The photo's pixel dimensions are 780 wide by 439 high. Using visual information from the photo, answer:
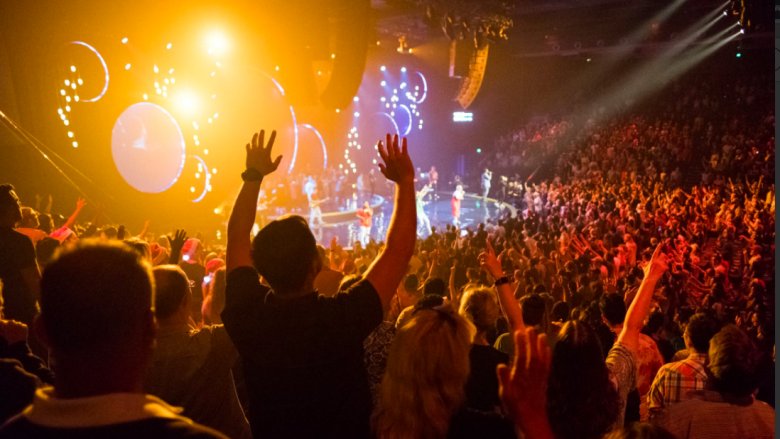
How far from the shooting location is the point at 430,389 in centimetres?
170

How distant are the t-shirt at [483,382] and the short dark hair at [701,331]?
1.17m

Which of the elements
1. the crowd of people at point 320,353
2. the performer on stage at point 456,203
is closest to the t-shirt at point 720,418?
the crowd of people at point 320,353

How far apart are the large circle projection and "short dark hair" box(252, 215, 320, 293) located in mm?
10477

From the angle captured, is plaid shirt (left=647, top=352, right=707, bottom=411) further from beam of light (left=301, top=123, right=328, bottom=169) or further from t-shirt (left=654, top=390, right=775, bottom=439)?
beam of light (left=301, top=123, right=328, bottom=169)

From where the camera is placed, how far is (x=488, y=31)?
1462 centimetres

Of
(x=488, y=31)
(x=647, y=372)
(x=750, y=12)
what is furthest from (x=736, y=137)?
(x=647, y=372)

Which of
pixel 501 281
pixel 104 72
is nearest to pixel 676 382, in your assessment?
pixel 501 281

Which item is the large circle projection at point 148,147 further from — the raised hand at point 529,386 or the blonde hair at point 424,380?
the raised hand at point 529,386

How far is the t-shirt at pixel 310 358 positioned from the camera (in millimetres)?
1688

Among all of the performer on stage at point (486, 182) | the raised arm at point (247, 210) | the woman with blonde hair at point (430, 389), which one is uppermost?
the performer on stage at point (486, 182)

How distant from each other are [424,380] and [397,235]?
439 mm

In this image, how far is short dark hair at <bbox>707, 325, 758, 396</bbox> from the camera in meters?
2.29

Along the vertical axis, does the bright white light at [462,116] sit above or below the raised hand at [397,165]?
above

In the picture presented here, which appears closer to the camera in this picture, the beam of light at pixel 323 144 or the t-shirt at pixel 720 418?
the t-shirt at pixel 720 418
